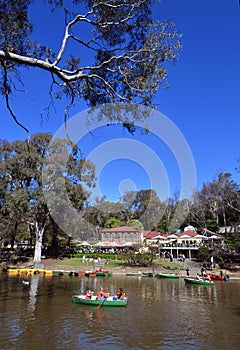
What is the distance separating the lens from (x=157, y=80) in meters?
12.5

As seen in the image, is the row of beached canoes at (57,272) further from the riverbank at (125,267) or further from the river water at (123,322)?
the river water at (123,322)

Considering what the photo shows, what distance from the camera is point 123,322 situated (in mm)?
14562

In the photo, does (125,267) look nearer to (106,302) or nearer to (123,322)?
(106,302)

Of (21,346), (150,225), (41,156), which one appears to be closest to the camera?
(21,346)

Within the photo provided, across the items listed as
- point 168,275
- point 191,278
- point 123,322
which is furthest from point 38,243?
point 123,322

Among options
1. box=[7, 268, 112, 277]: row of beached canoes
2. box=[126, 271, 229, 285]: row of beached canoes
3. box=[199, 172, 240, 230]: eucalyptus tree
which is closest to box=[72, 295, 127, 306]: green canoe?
box=[126, 271, 229, 285]: row of beached canoes

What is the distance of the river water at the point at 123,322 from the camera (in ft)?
37.8

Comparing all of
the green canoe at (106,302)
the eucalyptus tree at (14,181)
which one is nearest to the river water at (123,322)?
the green canoe at (106,302)

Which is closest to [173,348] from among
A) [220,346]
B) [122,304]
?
[220,346]

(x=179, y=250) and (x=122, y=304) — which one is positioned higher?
(x=179, y=250)

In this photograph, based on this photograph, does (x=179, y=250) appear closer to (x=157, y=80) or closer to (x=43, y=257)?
(x=43, y=257)

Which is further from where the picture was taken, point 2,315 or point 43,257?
point 43,257

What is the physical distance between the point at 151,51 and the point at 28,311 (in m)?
14.1

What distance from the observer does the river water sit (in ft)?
37.8
